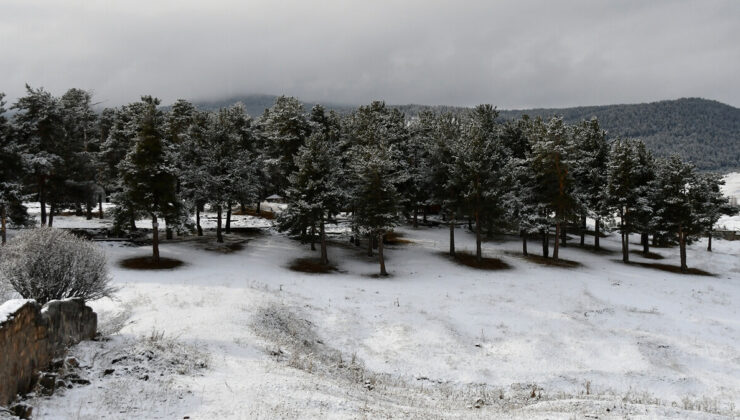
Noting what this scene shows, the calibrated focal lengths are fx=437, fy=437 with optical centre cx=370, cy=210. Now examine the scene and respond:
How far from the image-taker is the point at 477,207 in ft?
127

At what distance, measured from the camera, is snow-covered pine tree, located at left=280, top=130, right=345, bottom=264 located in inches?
1373

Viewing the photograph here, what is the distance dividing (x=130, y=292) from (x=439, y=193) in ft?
90.8

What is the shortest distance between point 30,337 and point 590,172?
159 ft

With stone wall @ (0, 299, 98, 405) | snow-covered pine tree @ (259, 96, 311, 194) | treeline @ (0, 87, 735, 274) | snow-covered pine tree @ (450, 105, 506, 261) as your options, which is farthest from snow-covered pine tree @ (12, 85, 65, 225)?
snow-covered pine tree @ (450, 105, 506, 261)

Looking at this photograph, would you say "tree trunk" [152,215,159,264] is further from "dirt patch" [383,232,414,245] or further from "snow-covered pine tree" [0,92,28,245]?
"dirt patch" [383,232,414,245]

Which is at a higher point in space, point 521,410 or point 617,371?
point 521,410

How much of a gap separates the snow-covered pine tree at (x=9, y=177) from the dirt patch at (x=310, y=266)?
20.0 meters

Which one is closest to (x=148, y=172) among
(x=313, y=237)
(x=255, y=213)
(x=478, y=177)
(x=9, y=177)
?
(x=9, y=177)

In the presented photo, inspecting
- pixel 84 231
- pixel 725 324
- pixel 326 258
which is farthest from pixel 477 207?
pixel 84 231

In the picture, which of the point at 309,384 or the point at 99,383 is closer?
the point at 99,383

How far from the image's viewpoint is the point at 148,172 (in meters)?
32.2

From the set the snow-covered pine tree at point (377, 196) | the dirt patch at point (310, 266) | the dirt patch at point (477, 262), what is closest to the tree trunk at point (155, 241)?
the dirt patch at point (310, 266)

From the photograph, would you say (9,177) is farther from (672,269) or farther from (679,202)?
(672,269)

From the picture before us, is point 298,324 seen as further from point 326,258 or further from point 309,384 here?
point 326,258
